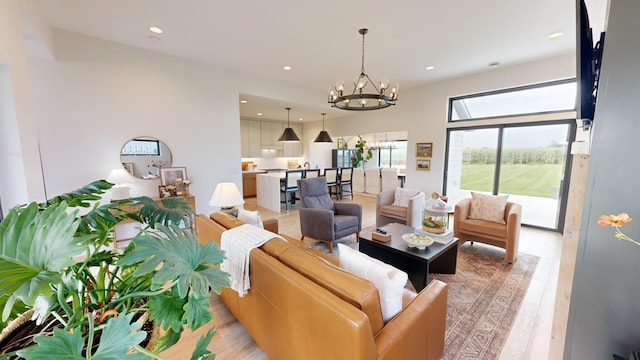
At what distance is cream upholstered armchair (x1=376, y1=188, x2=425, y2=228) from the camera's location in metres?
3.81

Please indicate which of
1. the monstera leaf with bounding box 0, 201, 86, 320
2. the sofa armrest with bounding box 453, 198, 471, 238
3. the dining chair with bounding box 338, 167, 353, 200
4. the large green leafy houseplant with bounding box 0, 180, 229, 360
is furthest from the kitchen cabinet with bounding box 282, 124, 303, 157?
the monstera leaf with bounding box 0, 201, 86, 320

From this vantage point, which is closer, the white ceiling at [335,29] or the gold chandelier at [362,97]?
the white ceiling at [335,29]

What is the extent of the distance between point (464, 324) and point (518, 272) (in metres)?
1.47

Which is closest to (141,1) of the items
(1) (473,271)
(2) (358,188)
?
(1) (473,271)

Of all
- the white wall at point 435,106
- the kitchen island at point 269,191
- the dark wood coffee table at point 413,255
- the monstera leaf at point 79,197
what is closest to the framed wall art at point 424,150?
the white wall at point 435,106

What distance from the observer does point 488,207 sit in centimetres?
343

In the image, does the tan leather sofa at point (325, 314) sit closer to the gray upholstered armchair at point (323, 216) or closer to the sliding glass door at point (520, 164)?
the gray upholstered armchair at point (323, 216)

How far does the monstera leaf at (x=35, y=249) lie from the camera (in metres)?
0.50

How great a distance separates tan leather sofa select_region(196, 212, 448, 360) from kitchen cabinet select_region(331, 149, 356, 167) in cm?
769

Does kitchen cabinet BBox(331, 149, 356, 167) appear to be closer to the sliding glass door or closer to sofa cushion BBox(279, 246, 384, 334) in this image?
the sliding glass door

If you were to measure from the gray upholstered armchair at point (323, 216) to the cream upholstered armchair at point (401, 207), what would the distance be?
2.25 ft

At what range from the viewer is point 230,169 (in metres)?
4.64

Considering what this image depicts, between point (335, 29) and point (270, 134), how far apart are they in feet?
19.0

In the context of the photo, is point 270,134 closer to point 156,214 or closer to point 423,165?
point 423,165
